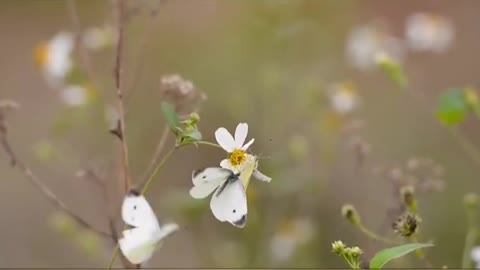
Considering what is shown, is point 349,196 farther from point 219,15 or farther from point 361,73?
point 219,15

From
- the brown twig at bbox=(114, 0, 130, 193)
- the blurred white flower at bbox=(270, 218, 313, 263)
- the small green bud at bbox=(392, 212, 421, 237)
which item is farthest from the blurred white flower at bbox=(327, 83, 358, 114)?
the small green bud at bbox=(392, 212, 421, 237)

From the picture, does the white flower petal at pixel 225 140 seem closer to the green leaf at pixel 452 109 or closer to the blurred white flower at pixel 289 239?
the green leaf at pixel 452 109

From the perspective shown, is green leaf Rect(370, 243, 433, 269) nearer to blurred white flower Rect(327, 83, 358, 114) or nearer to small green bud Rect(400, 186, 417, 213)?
small green bud Rect(400, 186, 417, 213)

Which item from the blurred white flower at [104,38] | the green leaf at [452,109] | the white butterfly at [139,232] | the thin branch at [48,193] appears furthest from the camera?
the blurred white flower at [104,38]

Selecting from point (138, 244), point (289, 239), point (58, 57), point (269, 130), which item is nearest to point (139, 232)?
point (138, 244)

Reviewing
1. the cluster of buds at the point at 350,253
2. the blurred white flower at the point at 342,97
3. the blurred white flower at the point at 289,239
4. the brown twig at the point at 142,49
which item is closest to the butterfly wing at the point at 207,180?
the cluster of buds at the point at 350,253
